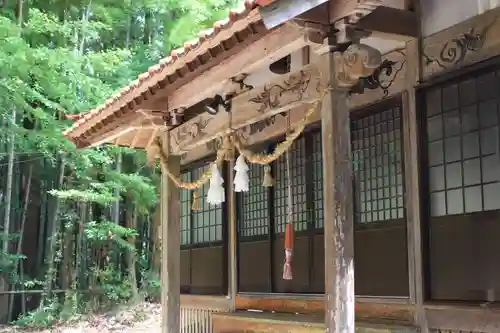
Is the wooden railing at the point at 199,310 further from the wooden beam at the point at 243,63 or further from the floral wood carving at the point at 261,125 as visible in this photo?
the wooden beam at the point at 243,63

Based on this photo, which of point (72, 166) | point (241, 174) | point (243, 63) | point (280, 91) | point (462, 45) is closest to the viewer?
point (462, 45)

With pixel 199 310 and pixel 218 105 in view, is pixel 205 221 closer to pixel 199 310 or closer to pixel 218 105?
pixel 199 310

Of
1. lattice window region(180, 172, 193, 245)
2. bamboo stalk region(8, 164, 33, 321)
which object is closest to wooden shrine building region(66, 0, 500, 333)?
lattice window region(180, 172, 193, 245)

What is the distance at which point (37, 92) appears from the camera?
1633 cm

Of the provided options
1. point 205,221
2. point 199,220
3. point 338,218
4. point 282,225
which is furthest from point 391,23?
point 199,220

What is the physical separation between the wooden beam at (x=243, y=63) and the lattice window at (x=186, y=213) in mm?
3272

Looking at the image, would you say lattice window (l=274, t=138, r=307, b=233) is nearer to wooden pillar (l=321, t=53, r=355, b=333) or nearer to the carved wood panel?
the carved wood panel

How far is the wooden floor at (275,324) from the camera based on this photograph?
6.06 meters

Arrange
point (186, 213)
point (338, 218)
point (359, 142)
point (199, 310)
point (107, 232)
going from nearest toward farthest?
point (338, 218) < point (359, 142) < point (199, 310) < point (186, 213) < point (107, 232)

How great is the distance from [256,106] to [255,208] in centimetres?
285

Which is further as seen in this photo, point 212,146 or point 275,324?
point 212,146

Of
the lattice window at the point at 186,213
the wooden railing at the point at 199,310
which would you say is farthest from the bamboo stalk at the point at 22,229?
the wooden railing at the point at 199,310

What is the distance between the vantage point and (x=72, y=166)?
1819 cm

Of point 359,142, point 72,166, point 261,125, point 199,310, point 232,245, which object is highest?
point 72,166
